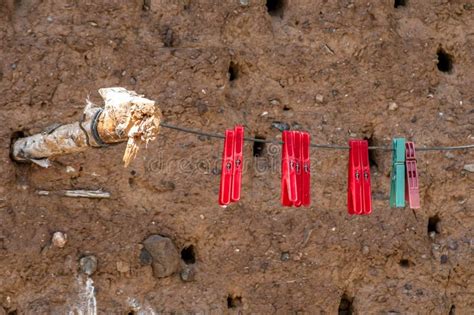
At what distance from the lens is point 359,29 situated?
5.58 meters

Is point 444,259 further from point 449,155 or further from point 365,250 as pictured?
point 449,155

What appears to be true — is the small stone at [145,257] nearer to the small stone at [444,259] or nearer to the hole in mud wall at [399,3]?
the small stone at [444,259]

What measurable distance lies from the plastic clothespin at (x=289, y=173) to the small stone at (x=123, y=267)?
1069 millimetres

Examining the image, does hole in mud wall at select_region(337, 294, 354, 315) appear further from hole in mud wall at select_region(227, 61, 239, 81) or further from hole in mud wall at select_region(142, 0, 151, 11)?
hole in mud wall at select_region(142, 0, 151, 11)

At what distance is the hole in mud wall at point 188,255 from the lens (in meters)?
5.16

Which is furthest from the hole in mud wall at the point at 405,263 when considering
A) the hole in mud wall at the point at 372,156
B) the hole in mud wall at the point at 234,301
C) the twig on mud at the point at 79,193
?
the twig on mud at the point at 79,193

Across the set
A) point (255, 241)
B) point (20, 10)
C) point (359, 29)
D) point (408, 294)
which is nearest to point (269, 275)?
point (255, 241)

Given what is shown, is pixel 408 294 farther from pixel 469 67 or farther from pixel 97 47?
pixel 97 47

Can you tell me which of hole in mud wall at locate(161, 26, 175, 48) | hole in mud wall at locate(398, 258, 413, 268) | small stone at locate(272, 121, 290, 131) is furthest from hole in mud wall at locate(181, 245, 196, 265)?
hole in mud wall at locate(398, 258, 413, 268)

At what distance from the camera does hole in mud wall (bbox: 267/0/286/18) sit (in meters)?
5.56

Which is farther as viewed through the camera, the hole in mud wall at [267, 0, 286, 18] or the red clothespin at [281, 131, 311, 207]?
the hole in mud wall at [267, 0, 286, 18]

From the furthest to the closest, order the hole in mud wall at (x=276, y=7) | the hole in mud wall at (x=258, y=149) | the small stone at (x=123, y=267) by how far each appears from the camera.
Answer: the hole in mud wall at (x=276, y=7) → the hole in mud wall at (x=258, y=149) → the small stone at (x=123, y=267)

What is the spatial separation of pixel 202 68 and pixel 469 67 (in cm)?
173

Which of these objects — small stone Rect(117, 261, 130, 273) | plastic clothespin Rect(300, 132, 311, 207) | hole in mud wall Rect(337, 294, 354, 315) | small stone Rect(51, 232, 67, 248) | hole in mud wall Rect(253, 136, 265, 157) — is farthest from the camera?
hole in mud wall Rect(337, 294, 354, 315)
